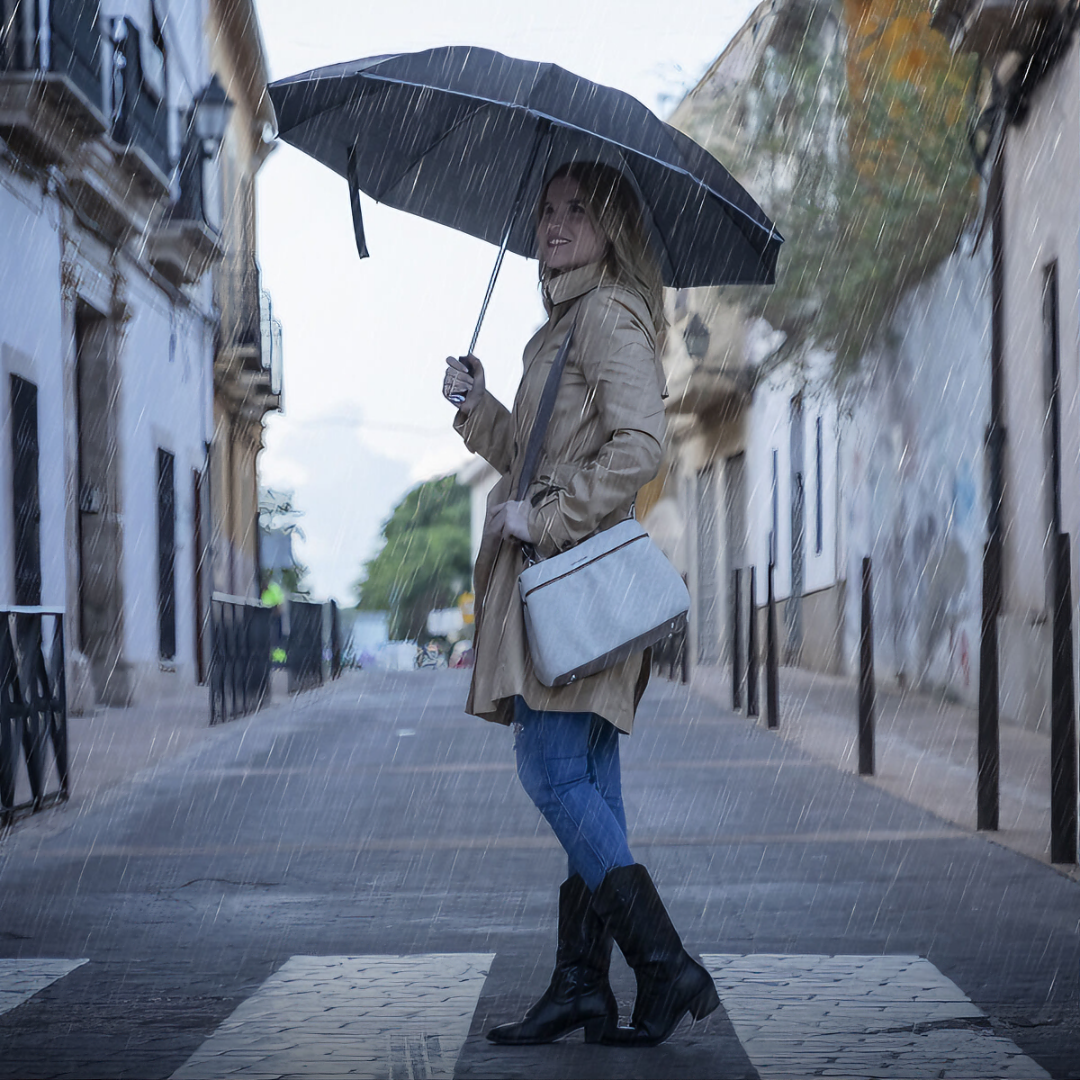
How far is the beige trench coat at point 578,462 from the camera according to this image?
11.0ft

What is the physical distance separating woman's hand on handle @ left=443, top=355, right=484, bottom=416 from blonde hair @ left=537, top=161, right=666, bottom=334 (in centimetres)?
23

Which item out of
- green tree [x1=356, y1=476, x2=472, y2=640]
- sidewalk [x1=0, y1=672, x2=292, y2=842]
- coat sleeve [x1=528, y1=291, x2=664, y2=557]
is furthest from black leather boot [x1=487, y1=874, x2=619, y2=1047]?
green tree [x1=356, y1=476, x2=472, y2=640]

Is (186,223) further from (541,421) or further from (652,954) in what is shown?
(652,954)

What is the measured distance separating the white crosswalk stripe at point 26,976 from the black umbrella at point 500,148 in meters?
2.04

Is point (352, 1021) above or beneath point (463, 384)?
beneath

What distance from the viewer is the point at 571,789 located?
340 cm

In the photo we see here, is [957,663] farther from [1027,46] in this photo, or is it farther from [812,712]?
[1027,46]

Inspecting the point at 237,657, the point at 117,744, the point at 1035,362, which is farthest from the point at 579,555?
the point at 237,657

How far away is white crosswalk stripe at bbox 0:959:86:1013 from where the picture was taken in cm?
403

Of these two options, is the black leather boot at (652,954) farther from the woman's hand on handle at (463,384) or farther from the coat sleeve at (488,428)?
the woman's hand on handle at (463,384)

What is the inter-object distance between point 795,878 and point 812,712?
8.45 meters

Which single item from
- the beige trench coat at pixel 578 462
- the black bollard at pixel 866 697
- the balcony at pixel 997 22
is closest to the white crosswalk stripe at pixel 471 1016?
the beige trench coat at pixel 578 462

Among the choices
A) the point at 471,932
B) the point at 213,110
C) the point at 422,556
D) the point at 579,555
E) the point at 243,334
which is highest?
the point at 213,110

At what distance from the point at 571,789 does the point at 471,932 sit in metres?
1.65
